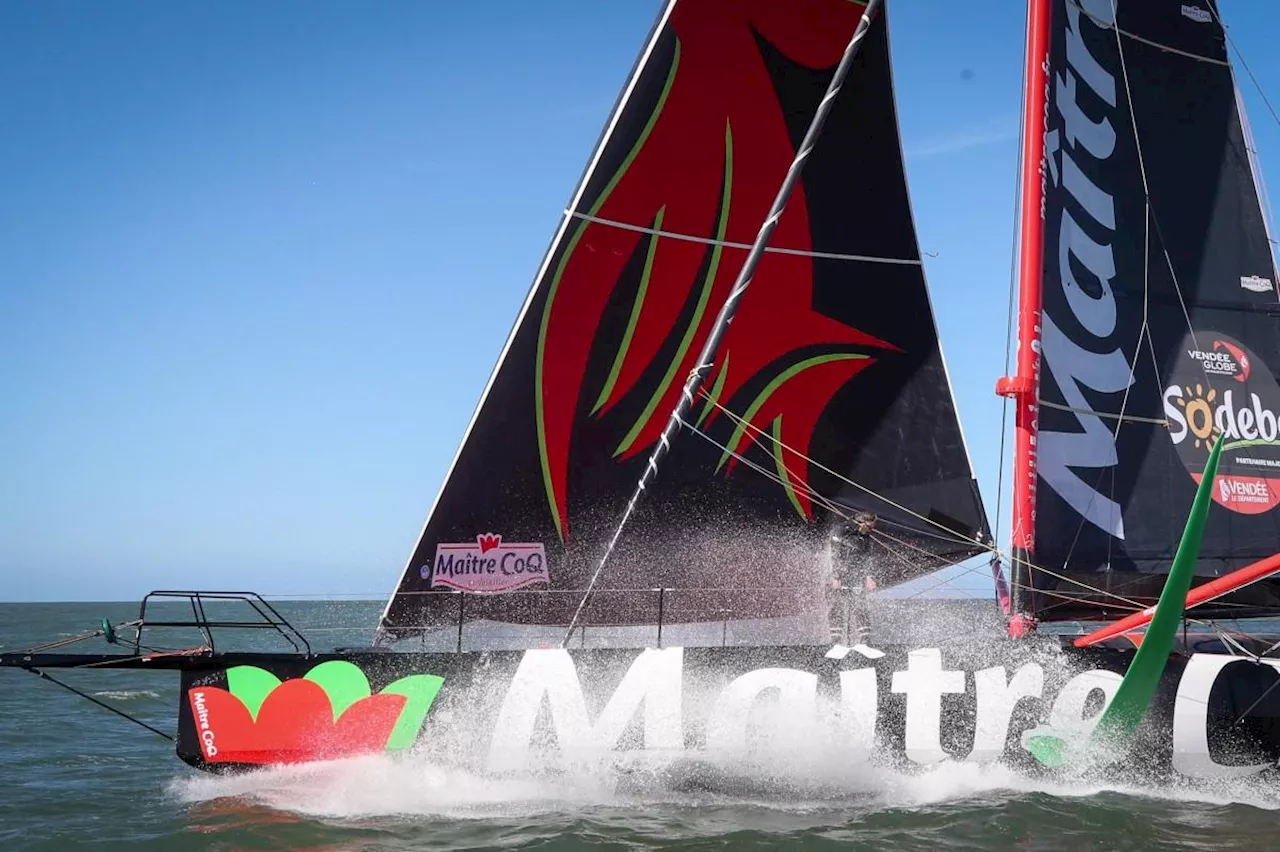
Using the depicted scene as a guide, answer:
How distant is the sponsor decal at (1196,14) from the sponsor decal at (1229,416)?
332 cm

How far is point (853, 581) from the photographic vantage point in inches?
Result: 359

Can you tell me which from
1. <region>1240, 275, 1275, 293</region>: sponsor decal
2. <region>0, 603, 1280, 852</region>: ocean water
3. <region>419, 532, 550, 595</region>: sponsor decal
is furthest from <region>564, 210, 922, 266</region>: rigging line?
<region>0, 603, 1280, 852</region>: ocean water

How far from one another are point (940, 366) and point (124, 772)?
8593 millimetres

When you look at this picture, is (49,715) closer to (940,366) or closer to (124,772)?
(124,772)

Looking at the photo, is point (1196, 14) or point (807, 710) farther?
point (1196, 14)

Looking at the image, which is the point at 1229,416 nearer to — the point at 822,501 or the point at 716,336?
the point at 822,501

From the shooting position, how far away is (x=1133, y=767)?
27.9 ft

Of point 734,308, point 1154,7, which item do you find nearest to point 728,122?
point 734,308

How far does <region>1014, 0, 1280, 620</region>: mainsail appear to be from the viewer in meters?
10.1

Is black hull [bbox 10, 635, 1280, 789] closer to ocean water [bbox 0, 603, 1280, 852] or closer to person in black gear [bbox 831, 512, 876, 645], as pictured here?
ocean water [bbox 0, 603, 1280, 852]

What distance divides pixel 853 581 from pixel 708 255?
318cm

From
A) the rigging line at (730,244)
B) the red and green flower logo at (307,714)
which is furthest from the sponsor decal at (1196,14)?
the red and green flower logo at (307,714)

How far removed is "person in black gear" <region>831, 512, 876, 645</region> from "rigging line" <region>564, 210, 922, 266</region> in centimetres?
240

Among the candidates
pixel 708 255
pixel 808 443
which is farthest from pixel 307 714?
pixel 708 255
